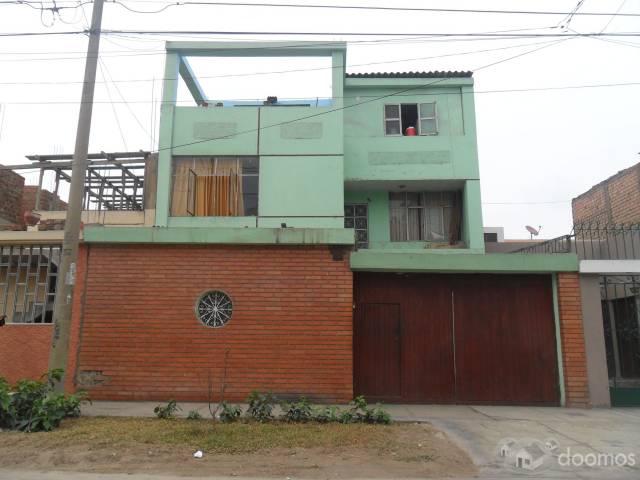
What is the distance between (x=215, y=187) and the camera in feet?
45.5

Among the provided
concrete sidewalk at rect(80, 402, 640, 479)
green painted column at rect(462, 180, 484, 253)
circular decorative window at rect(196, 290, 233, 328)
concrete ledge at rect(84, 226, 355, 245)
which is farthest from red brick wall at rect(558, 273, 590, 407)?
circular decorative window at rect(196, 290, 233, 328)

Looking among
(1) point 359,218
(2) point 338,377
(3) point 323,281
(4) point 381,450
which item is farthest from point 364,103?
(4) point 381,450

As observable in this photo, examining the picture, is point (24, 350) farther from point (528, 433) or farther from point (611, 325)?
point (611, 325)

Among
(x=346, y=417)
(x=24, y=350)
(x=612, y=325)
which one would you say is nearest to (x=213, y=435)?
(x=346, y=417)

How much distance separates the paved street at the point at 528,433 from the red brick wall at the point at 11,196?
981cm

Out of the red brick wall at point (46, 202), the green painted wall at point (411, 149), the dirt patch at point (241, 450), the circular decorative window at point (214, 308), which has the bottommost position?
the dirt patch at point (241, 450)

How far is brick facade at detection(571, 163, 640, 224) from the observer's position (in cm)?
1569

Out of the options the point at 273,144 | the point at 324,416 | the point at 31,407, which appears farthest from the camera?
the point at 273,144

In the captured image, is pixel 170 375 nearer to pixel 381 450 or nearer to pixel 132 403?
pixel 132 403

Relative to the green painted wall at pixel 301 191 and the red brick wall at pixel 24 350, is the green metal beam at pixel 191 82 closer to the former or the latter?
the green painted wall at pixel 301 191

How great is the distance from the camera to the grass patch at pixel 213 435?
20.6ft

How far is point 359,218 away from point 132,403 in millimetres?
9168

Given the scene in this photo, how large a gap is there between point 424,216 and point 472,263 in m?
6.21

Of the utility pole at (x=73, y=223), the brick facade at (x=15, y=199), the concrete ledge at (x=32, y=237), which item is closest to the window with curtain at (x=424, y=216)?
the concrete ledge at (x=32, y=237)
